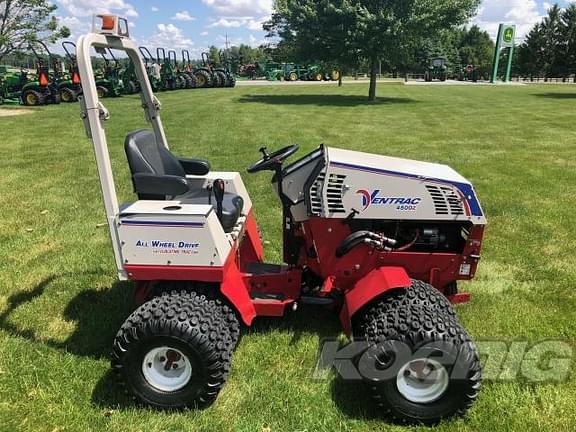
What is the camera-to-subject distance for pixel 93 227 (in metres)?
5.91

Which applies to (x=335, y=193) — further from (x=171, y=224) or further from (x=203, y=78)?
(x=203, y=78)

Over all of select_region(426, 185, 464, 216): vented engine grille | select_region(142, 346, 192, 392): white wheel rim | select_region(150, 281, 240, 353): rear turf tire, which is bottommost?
select_region(142, 346, 192, 392): white wheel rim

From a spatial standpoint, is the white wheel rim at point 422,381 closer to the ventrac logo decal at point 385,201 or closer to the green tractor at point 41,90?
the ventrac logo decal at point 385,201

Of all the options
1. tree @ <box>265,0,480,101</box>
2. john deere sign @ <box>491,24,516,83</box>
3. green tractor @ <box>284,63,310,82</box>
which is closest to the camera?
tree @ <box>265,0,480,101</box>

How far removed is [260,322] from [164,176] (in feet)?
4.06

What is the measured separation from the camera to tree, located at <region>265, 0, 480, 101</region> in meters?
19.0

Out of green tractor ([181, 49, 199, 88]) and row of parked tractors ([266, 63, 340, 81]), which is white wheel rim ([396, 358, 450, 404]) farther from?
row of parked tractors ([266, 63, 340, 81])

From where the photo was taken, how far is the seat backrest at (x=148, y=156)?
3.53m

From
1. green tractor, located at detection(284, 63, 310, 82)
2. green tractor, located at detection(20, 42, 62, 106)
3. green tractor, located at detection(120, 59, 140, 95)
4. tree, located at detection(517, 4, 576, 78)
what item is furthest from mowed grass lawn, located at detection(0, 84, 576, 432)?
tree, located at detection(517, 4, 576, 78)

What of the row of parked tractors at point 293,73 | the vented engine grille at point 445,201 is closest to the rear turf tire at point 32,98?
the vented engine grille at point 445,201

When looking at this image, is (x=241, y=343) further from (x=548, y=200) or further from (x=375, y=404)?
(x=548, y=200)

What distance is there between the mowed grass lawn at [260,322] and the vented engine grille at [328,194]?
1006 mm

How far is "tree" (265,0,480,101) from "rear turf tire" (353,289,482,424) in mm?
17706

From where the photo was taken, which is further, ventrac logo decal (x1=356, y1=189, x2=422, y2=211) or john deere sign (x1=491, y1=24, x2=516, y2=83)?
john deere sign (x1=491, y1=24, x2=516, y2=83)
